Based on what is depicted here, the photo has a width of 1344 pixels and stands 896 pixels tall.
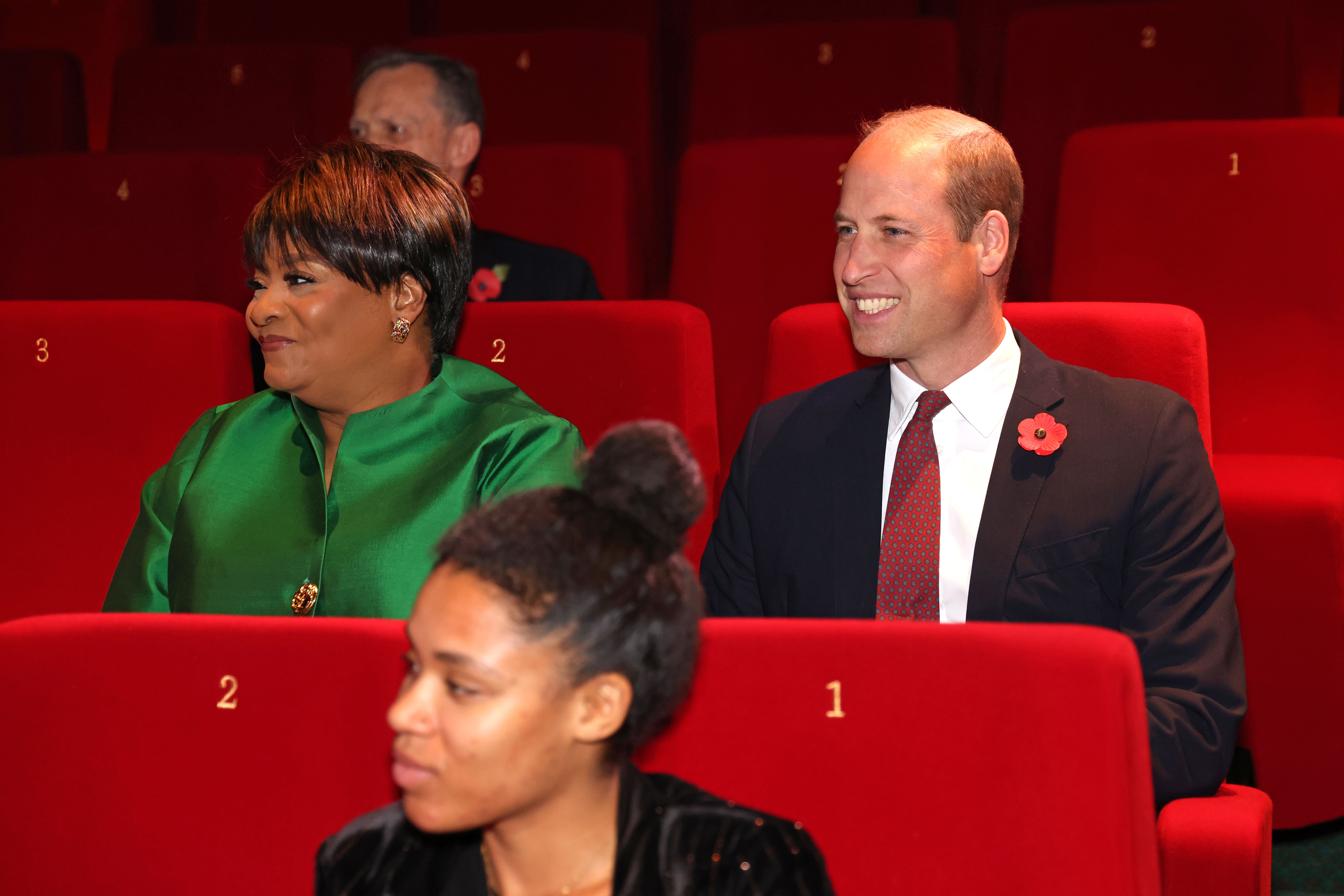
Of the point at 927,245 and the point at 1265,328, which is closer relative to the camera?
the point at 927,245

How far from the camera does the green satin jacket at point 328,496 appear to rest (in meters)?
0.81

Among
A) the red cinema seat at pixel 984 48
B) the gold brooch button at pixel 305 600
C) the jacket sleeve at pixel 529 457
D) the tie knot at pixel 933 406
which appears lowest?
the gold brooch button at pixel 305 600

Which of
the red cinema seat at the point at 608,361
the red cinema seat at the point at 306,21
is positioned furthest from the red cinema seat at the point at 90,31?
the red cinema seat at the point at 608,361

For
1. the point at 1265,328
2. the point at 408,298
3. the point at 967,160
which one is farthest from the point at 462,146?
the point at 1265,328

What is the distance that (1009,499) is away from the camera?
80 centimetres

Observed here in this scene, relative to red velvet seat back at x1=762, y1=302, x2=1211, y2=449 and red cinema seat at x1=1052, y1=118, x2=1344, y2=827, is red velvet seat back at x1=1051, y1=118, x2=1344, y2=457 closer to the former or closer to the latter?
red cinema seat at x1=1052, y1=118, x2=1344, y2=827

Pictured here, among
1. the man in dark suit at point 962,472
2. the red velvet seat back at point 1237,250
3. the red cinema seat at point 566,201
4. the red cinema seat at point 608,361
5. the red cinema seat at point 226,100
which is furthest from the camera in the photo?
the red cinema seat at point 226,100

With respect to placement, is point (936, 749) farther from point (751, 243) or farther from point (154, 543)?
point (751, 243)

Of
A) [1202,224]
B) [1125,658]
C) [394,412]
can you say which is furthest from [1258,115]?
[1125,658]

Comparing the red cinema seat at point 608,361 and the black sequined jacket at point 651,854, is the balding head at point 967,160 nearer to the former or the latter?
the red cinema seat at point 608,361

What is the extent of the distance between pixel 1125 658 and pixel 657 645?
0.17m

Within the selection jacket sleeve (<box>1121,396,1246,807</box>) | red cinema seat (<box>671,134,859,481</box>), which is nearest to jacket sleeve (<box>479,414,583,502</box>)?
jacket sleeve (<box>1121,396,1246,807</box>)

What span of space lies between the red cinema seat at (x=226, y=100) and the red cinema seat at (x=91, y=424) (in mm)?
806

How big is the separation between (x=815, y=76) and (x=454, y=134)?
0.49 meters
